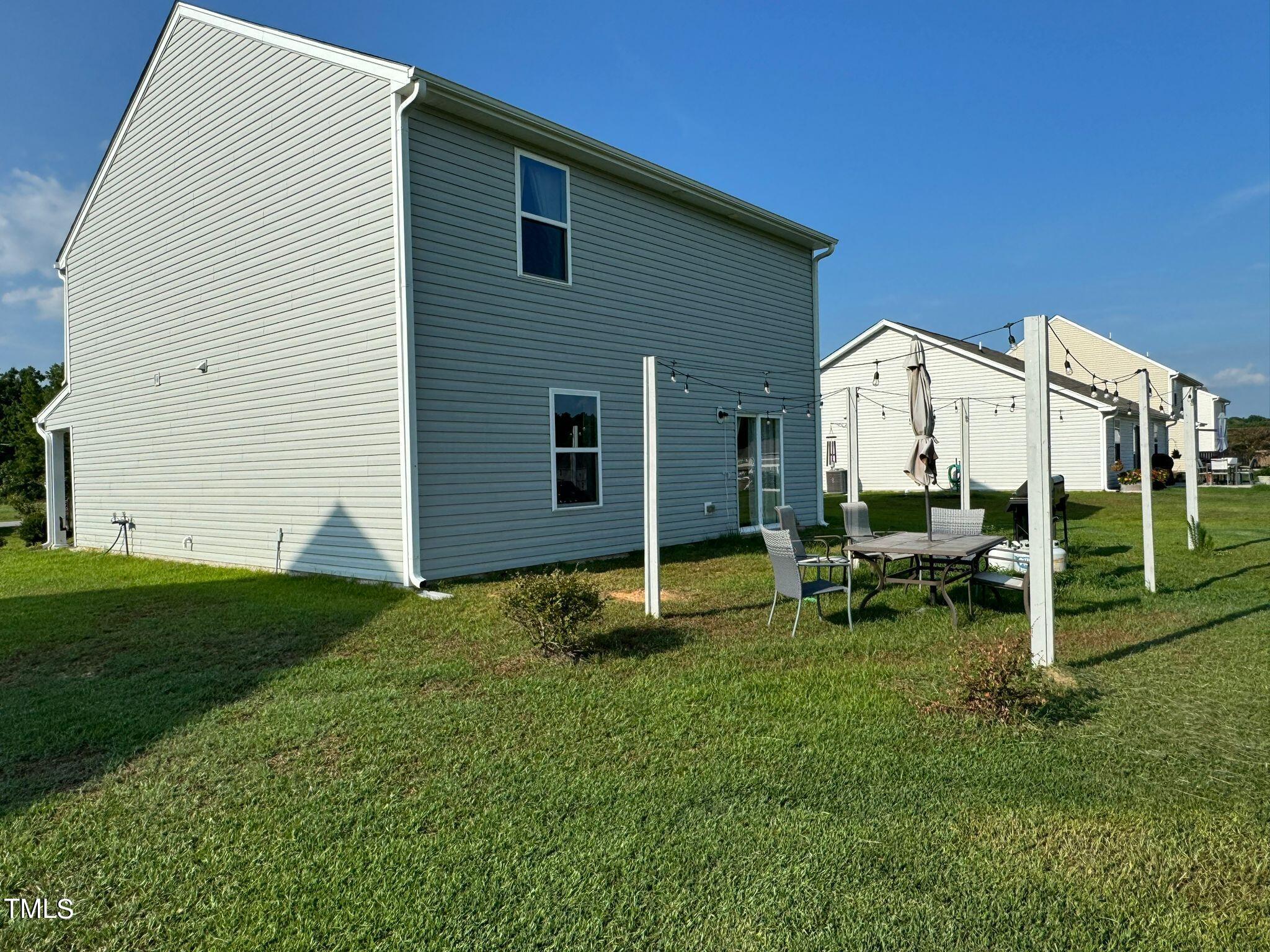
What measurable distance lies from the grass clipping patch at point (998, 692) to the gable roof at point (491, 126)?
313 inches

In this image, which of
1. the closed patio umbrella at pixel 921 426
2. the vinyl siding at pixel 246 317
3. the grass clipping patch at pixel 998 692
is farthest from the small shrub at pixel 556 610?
the closed patio umbrella at pixel 921 426

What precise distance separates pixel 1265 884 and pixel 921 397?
18.9 feet

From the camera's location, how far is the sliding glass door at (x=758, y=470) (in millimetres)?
13078

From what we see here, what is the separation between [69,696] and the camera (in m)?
4.88

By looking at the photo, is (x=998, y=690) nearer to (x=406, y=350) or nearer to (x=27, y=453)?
(x=406, y=350)

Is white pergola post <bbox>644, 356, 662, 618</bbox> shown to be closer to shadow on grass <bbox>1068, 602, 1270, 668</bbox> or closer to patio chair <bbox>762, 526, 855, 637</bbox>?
patio chair <bbox>762, 526, 855, 637</bbox>

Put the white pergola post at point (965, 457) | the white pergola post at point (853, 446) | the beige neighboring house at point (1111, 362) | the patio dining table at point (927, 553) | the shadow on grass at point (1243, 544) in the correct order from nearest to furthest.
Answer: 1. the patio dining table at point (927, 553)
2. the white pergola post at point (965, 457)
3. the white pergola post at point (853, 446)
4. the shadow on grass at point (1243, 544)
5. the beige neighboring house at point (1111, 362)

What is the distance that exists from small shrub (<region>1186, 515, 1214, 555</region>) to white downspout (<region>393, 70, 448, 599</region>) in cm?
1058

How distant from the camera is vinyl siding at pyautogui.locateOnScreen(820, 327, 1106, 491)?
24234 millimetres

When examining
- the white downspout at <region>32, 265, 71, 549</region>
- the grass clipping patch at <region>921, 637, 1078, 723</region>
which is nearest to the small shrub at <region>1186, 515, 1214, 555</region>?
the grass clipping patch at <region>921, 637, 1078, 723</region>

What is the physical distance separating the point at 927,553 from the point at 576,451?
5.23 m

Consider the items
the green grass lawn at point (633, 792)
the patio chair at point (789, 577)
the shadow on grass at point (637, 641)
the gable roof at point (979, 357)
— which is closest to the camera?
the green grass lawn at point (633, 792)

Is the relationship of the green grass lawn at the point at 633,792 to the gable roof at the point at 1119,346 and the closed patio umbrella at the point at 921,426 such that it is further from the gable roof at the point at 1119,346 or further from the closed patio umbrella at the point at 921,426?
the gable roof at the point at 1119,346

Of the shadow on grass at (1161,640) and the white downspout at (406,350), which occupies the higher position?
the white downspout at (406,350)
